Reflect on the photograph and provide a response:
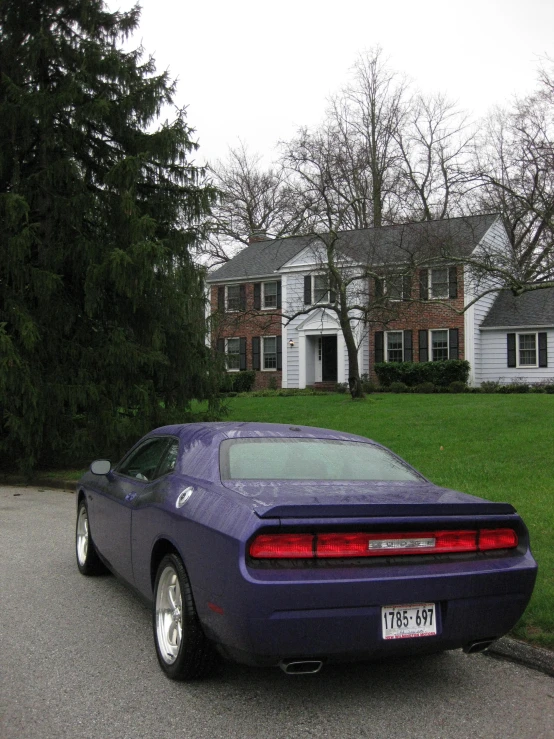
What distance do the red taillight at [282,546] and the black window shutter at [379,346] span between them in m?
32.4

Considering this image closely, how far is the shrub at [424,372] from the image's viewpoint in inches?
1271

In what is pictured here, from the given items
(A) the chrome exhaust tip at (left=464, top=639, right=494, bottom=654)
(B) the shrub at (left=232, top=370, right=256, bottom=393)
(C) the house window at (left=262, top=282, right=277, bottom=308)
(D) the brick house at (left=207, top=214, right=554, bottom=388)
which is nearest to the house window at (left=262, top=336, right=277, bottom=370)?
(D) the brick house at (left=207, top=214, right=554, bottom=388)

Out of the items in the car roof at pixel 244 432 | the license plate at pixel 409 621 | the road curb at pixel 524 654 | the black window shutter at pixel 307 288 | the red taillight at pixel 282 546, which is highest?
the black window shutter at pixel 307 288

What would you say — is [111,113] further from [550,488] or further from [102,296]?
[550,488]

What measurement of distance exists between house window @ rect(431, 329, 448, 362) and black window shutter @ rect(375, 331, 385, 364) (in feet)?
8.27

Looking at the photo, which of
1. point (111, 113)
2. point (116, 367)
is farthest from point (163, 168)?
point (116, 367)

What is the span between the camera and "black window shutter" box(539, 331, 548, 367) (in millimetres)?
32062

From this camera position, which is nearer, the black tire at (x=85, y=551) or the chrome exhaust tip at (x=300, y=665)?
the chrome exhaust tip at (x=300, y=665)

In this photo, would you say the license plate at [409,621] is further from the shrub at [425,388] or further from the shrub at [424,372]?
the shrub at [424,372]

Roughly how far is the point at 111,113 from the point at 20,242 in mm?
3512

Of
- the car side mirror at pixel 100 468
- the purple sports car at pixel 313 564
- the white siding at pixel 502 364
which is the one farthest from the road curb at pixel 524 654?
the white siding at pixel 502 364

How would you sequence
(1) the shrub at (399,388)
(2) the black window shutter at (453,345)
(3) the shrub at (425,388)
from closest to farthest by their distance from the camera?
(3) the shrub at (425,388) → (1) the shrub at (399,388) → (2) the black window shutter at (453,345)

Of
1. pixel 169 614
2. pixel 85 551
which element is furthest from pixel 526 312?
pixel 169 614

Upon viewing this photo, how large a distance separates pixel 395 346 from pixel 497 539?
31.8 m
